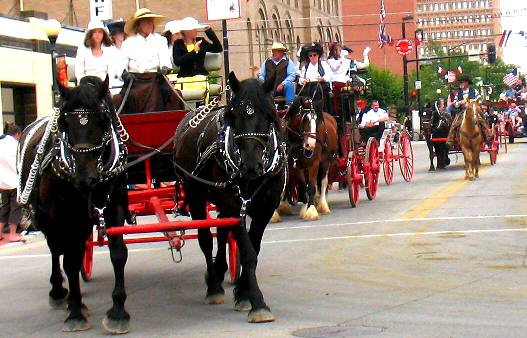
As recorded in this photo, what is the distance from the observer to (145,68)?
11570 mm

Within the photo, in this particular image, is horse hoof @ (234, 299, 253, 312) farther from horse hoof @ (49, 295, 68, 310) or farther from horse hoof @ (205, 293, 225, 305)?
horse hoof @ (49, 295, 68, 310)

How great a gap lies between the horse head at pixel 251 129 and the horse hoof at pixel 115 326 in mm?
1647

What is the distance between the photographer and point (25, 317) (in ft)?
32.8

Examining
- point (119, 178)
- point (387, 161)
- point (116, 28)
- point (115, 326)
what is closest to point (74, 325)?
point (115, 326)

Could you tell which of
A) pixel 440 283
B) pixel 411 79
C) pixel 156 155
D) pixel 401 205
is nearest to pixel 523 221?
pixel 401 205

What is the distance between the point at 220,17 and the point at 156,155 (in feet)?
58.8

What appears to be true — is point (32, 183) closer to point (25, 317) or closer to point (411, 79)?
point (25, 317)

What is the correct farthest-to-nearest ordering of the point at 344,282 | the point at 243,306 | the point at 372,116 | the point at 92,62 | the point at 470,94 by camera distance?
1. the point at 470,94
2. the point at 372,116
3. the point at 344,282
4. the point at 92,62
5. the point at 243,306

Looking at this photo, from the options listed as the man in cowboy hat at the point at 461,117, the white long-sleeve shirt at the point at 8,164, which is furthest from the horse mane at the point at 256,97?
the man in cowboy hat at the point at 461,117

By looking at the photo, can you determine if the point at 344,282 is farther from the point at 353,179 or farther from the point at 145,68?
the point at 353,179

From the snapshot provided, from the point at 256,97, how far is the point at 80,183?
5.70 ft

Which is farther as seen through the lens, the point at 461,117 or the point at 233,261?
the point at 461,117

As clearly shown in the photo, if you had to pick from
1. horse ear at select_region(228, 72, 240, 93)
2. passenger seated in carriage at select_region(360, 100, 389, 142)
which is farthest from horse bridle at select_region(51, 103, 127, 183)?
passenger seated in carriage at select_region(360, 100, 389, 142)

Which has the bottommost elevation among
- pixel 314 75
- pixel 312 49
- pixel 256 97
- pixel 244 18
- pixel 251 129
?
pixel 251 129
